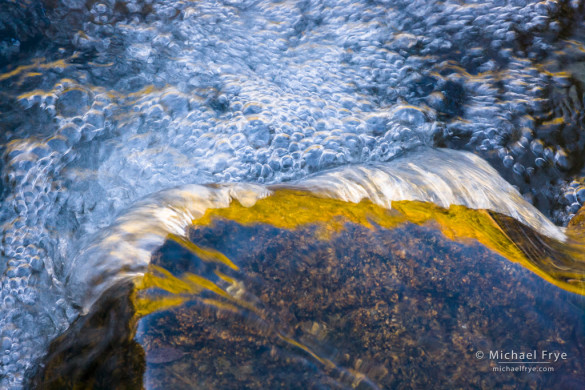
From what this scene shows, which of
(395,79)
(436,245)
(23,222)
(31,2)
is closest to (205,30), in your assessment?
(31,2)

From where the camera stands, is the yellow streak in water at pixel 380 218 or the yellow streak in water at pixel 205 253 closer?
the yellow streak in water at pixel 205 253

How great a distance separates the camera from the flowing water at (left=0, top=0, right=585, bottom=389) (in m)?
1.61

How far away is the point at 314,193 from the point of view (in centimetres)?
169

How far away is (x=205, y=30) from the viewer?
2.83m

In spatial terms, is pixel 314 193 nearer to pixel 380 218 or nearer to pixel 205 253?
pixel 380 218

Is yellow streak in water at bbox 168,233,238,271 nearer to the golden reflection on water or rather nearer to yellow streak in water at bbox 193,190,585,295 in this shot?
the golden reflection on water

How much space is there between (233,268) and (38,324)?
97 cm

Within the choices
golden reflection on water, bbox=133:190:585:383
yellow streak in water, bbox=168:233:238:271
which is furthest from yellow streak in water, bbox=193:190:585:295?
yellow streak in water, bbox=168:233:238:271

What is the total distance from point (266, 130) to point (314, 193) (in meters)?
0.78

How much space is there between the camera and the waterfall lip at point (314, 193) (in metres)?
1.44

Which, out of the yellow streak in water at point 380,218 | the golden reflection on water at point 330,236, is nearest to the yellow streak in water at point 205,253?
the golden reflection on water at point 330,236

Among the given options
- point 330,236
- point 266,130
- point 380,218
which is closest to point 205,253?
point 330,236

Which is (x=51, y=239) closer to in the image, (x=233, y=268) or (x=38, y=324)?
(x=38, y=324)

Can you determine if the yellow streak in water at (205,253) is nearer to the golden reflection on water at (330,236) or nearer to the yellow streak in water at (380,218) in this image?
the golden reflection on water at (330,236)
